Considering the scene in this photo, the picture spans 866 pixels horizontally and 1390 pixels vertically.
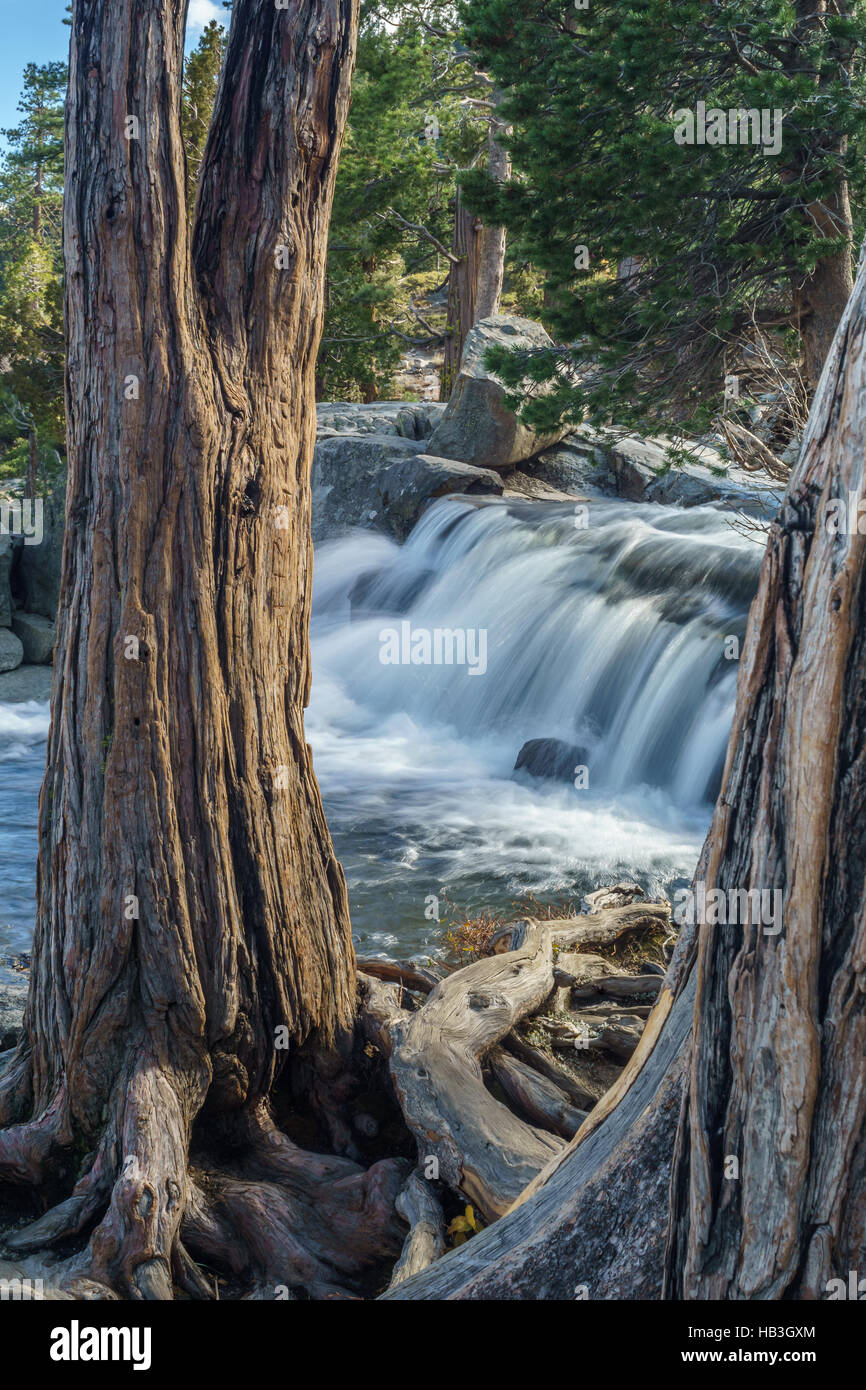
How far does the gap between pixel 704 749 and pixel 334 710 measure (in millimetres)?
4855

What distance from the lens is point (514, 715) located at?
11.2 meters

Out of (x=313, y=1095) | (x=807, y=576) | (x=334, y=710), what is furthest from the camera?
(x=334, y=710)

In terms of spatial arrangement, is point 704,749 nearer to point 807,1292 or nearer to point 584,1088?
point 584,1088

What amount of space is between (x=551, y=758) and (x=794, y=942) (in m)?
8.31

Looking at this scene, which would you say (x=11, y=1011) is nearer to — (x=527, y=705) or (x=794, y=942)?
(x=794, y=942)

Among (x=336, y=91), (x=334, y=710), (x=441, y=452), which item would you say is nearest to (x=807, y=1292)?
(x=336, y=91)

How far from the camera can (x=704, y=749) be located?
938 centimetres

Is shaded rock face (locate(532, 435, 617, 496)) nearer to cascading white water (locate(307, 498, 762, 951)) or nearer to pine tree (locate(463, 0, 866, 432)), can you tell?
cascading white water (locate(307, 498, 762, 951))

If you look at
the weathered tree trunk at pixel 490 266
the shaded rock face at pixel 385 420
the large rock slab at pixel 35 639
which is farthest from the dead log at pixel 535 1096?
the weathered tree trunk at pixel 490 266

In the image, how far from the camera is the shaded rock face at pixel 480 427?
16.3 meters

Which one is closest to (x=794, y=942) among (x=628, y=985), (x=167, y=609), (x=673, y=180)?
(x=167, y=609)

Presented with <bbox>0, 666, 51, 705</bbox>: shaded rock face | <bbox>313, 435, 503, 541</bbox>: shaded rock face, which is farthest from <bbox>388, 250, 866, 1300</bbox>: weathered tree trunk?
<bbox>313, 435, 503, 541</bbox>: shaded rock face

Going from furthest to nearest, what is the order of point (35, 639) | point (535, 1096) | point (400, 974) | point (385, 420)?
point (385, 420) < point (35, 639) < point (400, 974) < point (535, 1096)
